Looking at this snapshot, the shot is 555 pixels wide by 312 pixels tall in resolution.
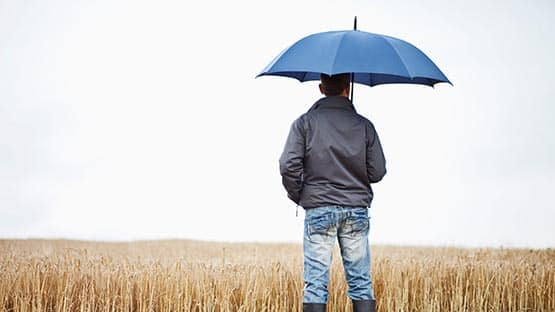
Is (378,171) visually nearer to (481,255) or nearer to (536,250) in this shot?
(481,255)

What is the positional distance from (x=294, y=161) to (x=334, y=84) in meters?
0.70

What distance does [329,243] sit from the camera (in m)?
4.93

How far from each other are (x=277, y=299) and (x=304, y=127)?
172cm

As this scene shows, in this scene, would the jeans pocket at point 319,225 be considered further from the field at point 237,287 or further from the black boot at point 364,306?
the field at point 237,287

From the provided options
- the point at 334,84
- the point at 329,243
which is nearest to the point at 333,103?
the point at 334,84

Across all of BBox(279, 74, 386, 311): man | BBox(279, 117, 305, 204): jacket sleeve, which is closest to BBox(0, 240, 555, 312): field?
BBox(279, 74, 386, 311): man

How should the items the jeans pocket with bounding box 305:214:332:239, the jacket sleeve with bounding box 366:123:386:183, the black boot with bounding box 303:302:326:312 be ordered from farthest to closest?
1. the jacket sleeve with bounding box 366:123:386:183
2. the black boot with bounding box 303:302:326:312
3. the jeans pocket with bounding box 305:214:332:239

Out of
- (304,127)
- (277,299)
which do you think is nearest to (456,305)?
(277,299)

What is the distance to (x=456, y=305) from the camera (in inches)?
258

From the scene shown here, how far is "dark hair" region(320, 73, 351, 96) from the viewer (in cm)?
514

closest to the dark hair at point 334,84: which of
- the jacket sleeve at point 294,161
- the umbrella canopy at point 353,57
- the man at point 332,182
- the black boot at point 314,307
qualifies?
the man at point 332,182

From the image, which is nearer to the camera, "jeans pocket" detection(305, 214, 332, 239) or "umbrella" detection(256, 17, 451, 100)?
"jeans pocket" detection(305, 214, 332, 239)

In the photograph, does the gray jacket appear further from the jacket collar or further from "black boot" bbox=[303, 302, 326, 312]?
"black boot" bbox=[303, 302, 326, 312]

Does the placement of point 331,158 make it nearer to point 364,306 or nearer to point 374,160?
Answer: point 374,160
